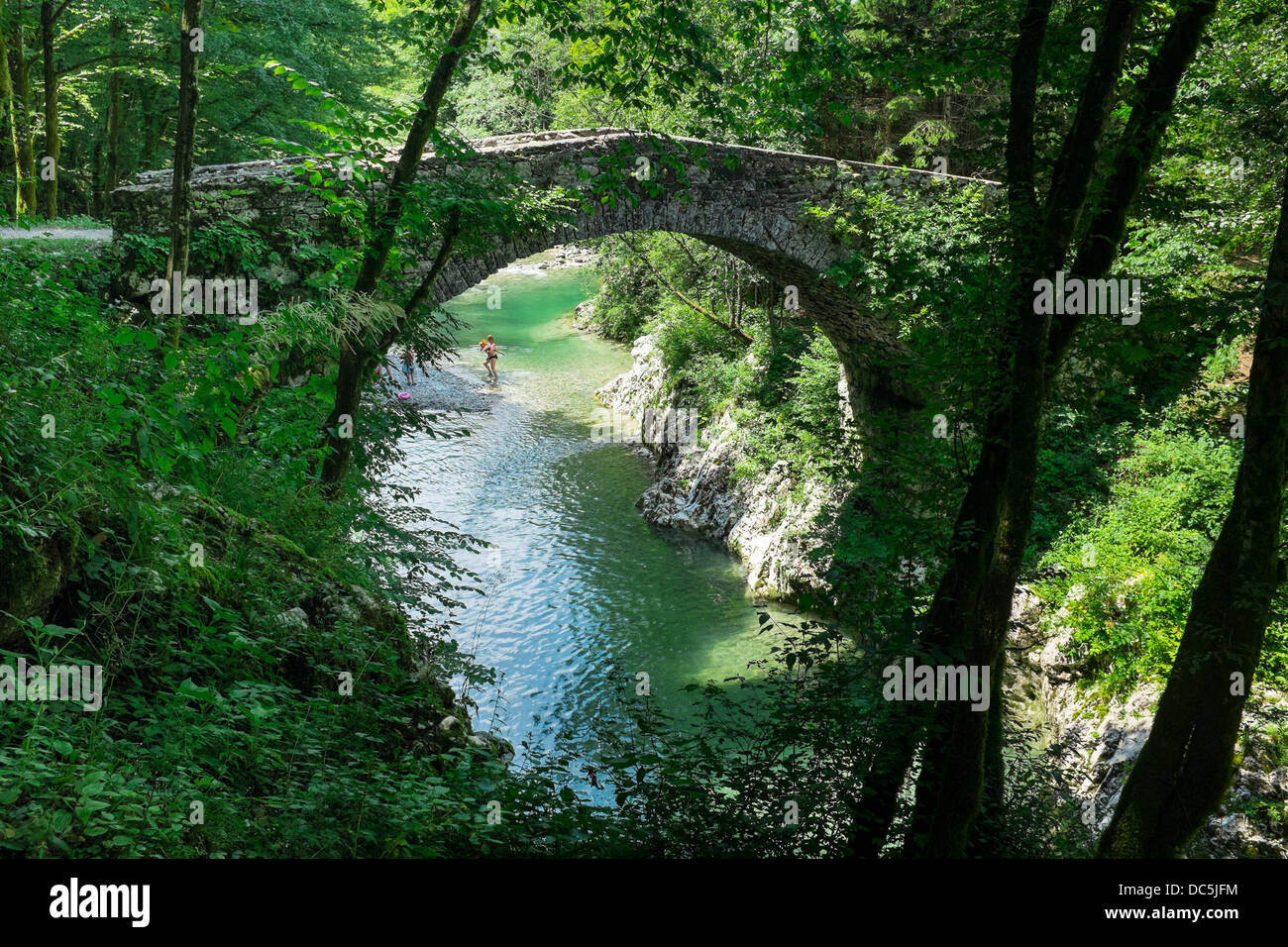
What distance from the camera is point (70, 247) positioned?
23.3 ft

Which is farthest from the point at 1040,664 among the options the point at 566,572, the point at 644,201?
the point at 644,201

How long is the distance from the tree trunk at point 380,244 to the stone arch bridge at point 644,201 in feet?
2.67

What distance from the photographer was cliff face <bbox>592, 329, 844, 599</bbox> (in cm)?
1074

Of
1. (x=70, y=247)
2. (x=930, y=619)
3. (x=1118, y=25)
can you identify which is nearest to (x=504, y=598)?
(x=70, y=247)

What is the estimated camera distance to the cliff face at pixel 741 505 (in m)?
10.7

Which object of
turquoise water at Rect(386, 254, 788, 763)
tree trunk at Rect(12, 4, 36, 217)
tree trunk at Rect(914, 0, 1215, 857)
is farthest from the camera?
tree trunk at Rect(12, 4, 36, 217)

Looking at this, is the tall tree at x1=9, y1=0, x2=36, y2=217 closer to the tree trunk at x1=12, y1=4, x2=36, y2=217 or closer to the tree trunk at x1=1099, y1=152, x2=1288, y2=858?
the tree trunk at x1=12, y1=4, x2=36, y2=217

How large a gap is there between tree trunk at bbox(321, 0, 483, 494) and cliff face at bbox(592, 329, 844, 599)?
5.67m

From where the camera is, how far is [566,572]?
36.3ft

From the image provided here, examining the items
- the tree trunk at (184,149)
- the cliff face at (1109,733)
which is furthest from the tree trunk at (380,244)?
the cliff face at (1109,733)

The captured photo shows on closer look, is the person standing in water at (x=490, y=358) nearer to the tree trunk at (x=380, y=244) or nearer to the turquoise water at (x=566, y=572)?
the turquoise water at (x=566, y=572)

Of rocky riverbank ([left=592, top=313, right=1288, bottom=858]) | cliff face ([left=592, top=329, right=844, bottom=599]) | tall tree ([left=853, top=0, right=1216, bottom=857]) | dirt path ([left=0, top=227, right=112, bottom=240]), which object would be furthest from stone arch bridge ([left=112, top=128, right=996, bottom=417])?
dirt path ([left=0, top=227, right=112, bottom=240])

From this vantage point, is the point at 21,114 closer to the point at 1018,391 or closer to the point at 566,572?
the point at 566,572
